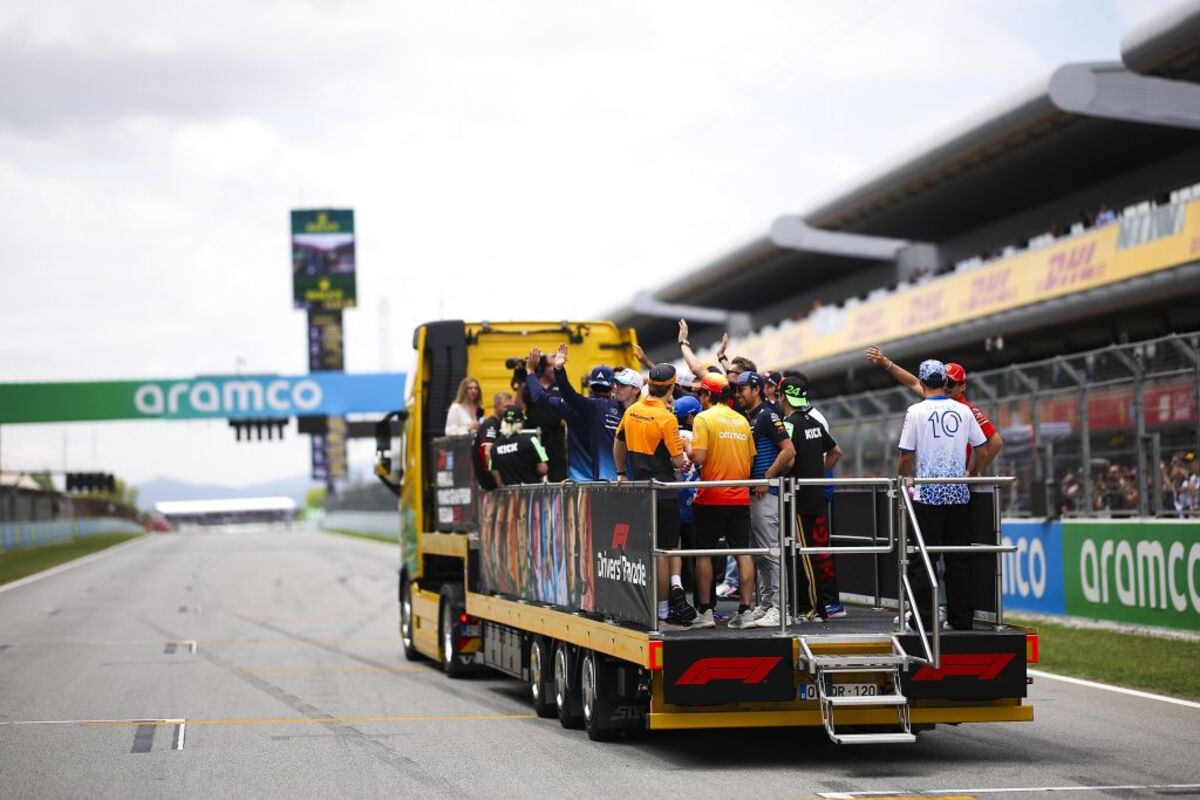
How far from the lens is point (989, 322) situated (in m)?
31.8

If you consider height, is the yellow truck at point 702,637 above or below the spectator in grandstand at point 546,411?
below

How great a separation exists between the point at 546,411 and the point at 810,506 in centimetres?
273

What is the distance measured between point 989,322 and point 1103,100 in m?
4.68

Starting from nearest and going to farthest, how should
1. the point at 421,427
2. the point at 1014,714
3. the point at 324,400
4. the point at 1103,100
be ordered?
the point at 1014,714
the point at 421,427
the point at 1103,100
the point at 324,400

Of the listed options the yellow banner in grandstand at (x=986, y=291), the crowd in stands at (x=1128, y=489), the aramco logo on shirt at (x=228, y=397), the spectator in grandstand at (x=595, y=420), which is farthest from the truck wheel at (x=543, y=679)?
the aramco logo on shirt at (x=228, y=397)

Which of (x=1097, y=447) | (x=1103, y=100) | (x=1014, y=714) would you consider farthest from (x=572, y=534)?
(x=1103, y=100)

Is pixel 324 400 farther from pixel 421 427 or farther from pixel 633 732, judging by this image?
pixel 633 732

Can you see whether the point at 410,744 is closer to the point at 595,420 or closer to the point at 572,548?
the point at 572,548

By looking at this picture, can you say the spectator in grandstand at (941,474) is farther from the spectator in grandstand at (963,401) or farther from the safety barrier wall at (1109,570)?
the safety barrier wall at (1109,570)

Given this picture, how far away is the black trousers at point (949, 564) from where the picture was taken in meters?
10.4

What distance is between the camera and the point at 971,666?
9.86m

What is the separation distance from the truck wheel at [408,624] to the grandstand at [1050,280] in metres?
7.45

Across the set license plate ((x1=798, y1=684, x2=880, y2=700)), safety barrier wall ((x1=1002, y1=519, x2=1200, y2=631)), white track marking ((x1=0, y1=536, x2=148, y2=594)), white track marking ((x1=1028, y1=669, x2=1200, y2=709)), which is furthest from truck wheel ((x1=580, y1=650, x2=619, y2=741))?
white track marking ((x1=0, y1=536, x2=148, y2=594))

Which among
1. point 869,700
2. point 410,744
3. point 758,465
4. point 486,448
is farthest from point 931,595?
point 486,448
